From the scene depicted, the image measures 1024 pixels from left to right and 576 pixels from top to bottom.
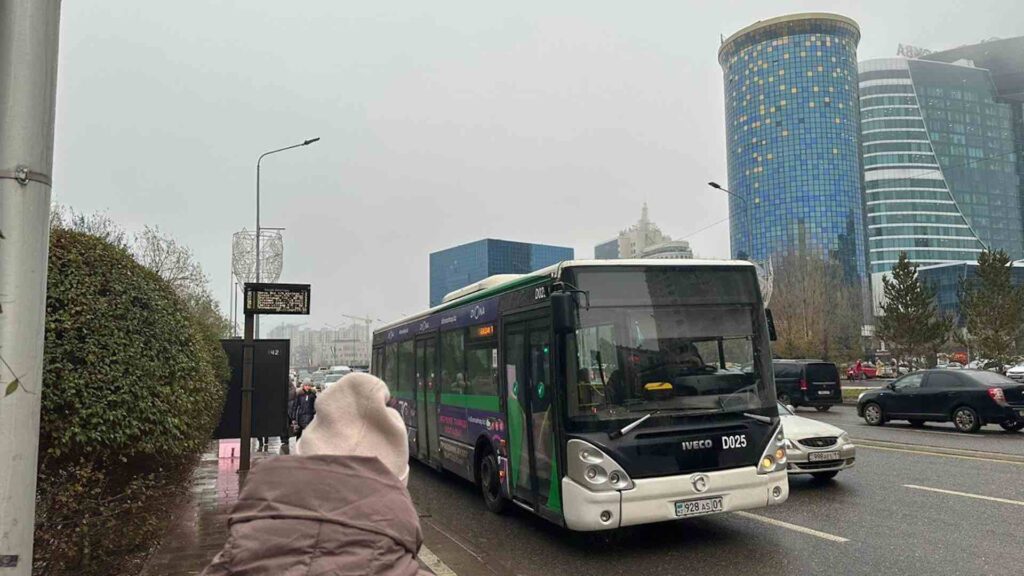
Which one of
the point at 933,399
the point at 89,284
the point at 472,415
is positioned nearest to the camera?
the point at 89,284

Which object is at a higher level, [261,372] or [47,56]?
[47,56]

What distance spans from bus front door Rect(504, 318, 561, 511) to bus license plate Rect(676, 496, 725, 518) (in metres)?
1.19

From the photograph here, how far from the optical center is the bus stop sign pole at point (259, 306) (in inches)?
452

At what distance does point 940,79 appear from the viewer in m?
143

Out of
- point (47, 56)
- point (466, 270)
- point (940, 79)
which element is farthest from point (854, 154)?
point (47, 56)

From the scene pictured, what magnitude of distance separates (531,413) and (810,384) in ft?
67.1

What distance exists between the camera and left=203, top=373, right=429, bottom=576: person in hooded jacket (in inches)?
61.3

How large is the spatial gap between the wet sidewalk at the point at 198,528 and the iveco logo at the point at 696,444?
405cm

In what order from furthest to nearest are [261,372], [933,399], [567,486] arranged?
1. [933,399]
2. [261,372]
3. [567,486]

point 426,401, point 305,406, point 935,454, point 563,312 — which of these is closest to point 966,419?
point 935,454

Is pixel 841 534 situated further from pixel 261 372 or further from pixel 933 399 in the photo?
pixel 933 399

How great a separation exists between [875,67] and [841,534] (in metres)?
157

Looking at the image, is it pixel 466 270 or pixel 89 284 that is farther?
pixel 466 270

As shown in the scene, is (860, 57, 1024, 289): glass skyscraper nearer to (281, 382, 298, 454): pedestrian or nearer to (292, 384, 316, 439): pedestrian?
(281, 382, 298, 454): pedestrian
